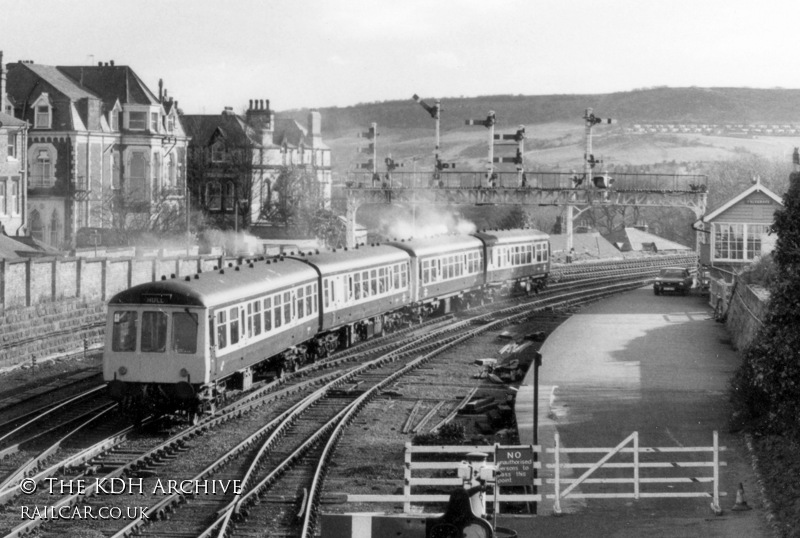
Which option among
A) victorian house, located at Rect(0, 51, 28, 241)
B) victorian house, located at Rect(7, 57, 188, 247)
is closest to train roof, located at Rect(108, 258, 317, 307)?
victorian house, located at Rect(0, 51, 28, 241)

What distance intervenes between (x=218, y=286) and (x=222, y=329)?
2.90 feet

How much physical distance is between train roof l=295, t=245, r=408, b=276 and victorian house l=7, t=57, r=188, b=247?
89.8 ft

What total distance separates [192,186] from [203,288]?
61749mm

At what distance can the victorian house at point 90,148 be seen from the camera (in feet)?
207

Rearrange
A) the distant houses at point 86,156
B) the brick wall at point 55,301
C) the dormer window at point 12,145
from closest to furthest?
1. the brick wall at point 55,301
2. the dormer window at point 12,145
3. the distant houses at point 86,156

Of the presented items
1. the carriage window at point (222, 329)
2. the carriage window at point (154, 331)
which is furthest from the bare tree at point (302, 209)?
the carriage window at point (154, 331)

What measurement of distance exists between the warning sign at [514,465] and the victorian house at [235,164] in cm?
6278

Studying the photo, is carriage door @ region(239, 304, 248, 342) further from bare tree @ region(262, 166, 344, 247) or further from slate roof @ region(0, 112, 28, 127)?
bare tree @ region(262, 166, 344, 247)

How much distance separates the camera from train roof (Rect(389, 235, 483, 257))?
41625 mm

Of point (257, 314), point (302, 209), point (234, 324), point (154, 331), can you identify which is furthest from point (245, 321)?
point (302, 209)

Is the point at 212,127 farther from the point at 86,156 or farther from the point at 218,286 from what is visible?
the point at 218,286

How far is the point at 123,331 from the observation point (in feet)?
74.3

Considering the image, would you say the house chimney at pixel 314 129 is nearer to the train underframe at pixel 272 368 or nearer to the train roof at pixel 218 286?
the train underframe at pixel 272 368

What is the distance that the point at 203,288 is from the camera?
23.2 m
